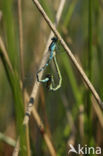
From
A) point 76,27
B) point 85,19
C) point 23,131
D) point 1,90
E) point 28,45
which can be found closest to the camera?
point 23,131

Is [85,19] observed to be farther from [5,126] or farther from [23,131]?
[23,131]

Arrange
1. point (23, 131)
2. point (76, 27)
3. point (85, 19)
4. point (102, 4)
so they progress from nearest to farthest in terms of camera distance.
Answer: point (23, 131), point (102, 4), point (85, 19), point (76, 27)

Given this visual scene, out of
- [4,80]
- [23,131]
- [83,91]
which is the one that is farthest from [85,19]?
[23,131]

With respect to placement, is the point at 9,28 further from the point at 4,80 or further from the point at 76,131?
the point at 4,80

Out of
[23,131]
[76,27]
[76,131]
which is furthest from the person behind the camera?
[76,27]

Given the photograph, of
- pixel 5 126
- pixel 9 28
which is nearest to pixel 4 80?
pixel 5 126

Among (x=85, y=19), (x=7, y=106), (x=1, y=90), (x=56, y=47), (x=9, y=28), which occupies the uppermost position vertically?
(x=9, y=28)

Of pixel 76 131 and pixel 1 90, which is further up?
pixel 1 90

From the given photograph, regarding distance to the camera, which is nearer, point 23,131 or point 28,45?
point 23,131

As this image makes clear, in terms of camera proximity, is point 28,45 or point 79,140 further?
point 28,45
